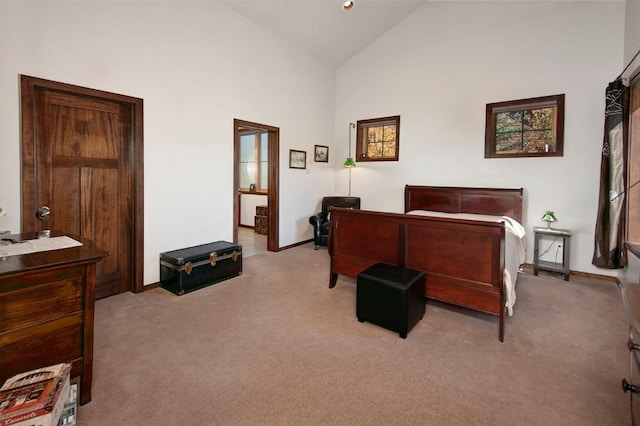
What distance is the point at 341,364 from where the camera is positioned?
6.91 feet

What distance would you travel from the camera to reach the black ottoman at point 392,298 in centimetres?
243

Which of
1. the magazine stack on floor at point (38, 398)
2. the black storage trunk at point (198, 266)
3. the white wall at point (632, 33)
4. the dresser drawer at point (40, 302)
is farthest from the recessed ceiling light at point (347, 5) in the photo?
the magazine stack on floor at point (38, 398)

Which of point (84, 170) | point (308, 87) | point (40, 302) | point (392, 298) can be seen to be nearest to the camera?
point (40, 302)

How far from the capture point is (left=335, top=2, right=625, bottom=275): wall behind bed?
3.94m

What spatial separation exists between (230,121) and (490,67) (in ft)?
12.8

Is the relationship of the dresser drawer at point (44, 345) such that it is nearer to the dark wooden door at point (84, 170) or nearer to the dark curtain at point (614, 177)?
the dark wooden door at point (84, 170)

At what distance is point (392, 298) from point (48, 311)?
2.15 m

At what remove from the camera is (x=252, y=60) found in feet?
14.9

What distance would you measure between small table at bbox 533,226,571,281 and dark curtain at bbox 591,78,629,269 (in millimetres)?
317

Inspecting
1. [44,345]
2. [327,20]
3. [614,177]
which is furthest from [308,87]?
[44,345]

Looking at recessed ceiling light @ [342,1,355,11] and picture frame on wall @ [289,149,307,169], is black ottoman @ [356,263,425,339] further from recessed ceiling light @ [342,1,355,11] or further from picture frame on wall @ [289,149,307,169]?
recessed ceiling light @ [342,1,355,11]

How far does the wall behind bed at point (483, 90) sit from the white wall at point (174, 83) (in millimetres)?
1474

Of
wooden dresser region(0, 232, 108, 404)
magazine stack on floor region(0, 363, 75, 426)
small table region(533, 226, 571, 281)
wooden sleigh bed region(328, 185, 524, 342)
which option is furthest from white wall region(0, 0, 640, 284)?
wooden sleigh bed region(328, 185, 524, 342)

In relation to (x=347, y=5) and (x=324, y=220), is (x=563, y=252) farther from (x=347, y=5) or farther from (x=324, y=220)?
(x=347, y=5)
